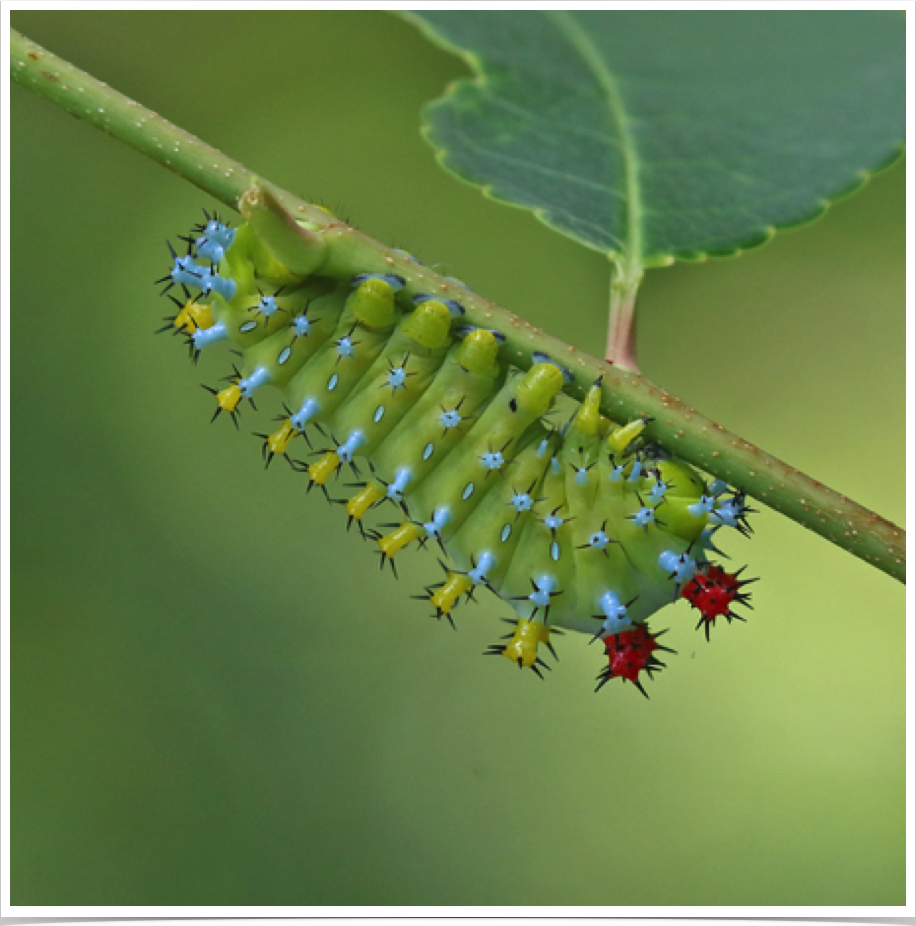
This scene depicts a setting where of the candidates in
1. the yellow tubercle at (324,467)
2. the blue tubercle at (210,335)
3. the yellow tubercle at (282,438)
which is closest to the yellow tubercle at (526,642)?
the yellow tubercle at (324,467)

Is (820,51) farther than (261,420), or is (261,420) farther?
(261,420)

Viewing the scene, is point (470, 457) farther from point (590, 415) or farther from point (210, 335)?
point (210, 335)

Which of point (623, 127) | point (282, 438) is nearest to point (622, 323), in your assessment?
point (623, 127)

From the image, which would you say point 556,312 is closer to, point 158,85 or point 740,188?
point 158,85

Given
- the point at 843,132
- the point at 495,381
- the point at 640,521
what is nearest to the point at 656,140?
the point at 843,132

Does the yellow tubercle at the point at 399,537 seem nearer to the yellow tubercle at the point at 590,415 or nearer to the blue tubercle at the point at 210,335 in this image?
the yellow tubercle at the point at 590,415
